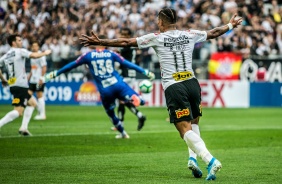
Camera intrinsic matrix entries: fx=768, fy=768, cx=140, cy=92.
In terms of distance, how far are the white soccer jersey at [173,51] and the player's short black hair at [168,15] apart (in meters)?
0.18

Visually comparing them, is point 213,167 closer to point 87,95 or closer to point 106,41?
point 106,41

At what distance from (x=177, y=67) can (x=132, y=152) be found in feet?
14.1

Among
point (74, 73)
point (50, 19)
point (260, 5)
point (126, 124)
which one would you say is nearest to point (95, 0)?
point (50, 19)

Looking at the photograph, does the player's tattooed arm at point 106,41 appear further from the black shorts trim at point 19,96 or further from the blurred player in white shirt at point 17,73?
the black shorts trim at point 19,96

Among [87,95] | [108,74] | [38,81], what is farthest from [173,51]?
[87,95]

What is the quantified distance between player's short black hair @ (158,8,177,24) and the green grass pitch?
2315 mm

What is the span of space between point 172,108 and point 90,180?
1.58m

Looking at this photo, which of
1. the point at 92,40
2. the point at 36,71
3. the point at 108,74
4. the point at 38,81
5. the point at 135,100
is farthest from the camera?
the point at 36,71

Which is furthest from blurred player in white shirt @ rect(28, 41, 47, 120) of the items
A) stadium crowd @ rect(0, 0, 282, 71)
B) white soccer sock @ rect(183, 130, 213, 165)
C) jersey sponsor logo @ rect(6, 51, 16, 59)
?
white soccer sock @ rect(183, 130, 213, 165)

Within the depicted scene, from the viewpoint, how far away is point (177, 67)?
1130cm

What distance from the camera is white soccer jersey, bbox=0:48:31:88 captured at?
18.4 metres

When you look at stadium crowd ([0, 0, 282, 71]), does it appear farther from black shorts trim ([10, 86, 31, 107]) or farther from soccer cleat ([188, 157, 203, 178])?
soccer cleat ([188, 157, 203, 178])

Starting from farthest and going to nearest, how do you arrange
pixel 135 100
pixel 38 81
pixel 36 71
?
pixel 36 71
pixel 38 81
pixel 135 100

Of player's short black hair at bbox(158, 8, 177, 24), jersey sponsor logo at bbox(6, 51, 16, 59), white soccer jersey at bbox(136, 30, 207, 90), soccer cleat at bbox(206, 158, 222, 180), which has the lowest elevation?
soccer cleat at bbox(206, 158, 222, 180)
